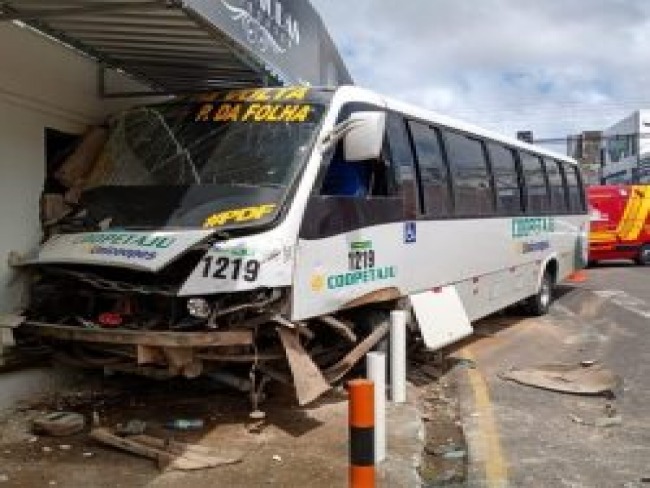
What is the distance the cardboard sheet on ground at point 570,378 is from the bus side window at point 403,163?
2150 mm

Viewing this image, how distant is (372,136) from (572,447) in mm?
2807

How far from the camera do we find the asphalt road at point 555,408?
666 cm

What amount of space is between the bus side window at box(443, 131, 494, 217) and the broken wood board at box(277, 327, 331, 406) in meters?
3.84

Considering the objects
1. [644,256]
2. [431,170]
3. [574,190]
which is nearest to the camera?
[431,170]

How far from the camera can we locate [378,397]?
21.4ft

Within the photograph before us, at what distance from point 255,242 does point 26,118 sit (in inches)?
102

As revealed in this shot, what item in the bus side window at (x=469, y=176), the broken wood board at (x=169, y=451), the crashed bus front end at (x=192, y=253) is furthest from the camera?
the bus side window at (x=469, y=176)

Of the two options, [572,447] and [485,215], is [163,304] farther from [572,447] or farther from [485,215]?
[485,215]

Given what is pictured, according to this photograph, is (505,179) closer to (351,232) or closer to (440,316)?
(440,316)

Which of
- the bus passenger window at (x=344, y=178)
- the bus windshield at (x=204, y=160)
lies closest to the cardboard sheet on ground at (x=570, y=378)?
the bus passenger window at (x=344, y=178)

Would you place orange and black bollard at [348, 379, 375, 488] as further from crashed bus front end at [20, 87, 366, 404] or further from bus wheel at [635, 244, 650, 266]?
bus wheel at [635, 244, 650, 266]

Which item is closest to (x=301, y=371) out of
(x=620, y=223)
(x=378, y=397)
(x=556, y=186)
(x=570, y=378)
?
(x=378, y=397)

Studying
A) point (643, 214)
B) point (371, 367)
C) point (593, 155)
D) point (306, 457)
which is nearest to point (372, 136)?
point (371, 367)

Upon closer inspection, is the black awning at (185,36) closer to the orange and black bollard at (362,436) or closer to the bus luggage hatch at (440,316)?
the bus luggage hatch at (440,316)
